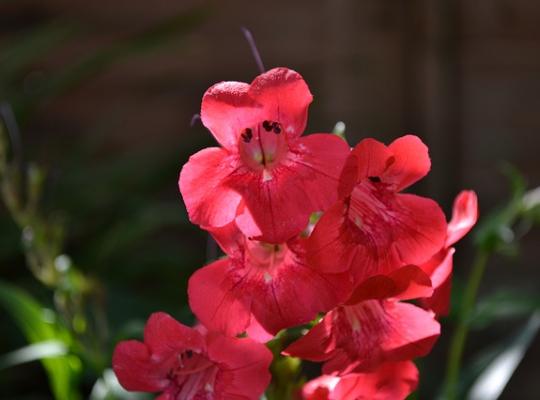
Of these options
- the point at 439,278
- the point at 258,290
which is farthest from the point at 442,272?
the point at 258,290

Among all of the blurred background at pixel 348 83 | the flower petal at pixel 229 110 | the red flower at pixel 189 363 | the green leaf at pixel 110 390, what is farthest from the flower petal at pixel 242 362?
the blurred background at pixel 348 83

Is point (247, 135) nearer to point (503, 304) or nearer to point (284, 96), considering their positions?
point (284, 96)

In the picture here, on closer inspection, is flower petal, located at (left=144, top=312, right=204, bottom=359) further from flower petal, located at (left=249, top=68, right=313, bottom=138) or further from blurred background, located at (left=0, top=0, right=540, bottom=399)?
blurred background, located at (left=0, top=0, right=540, bottom=399)

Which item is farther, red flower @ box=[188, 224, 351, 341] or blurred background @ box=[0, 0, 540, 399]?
blurred background @ box=[0, 0, 540, 399]

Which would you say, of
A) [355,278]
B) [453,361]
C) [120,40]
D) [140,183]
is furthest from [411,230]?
[120,40]

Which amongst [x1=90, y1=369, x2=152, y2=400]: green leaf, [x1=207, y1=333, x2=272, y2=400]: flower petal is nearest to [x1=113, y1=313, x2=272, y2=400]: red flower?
[x1=207, y1=333, x2=272, y2=400]: flower petal

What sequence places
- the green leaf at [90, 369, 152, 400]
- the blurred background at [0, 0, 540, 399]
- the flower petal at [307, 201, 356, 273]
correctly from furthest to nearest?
the blurred background at [0, 0, 540, 399] < the green leaf at [90, 369, 152, 400] < the flower petal at [307, 201, 356, 273]

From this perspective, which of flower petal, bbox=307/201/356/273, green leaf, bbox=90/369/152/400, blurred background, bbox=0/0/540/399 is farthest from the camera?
blurred background, bbox=0/0/540/399
